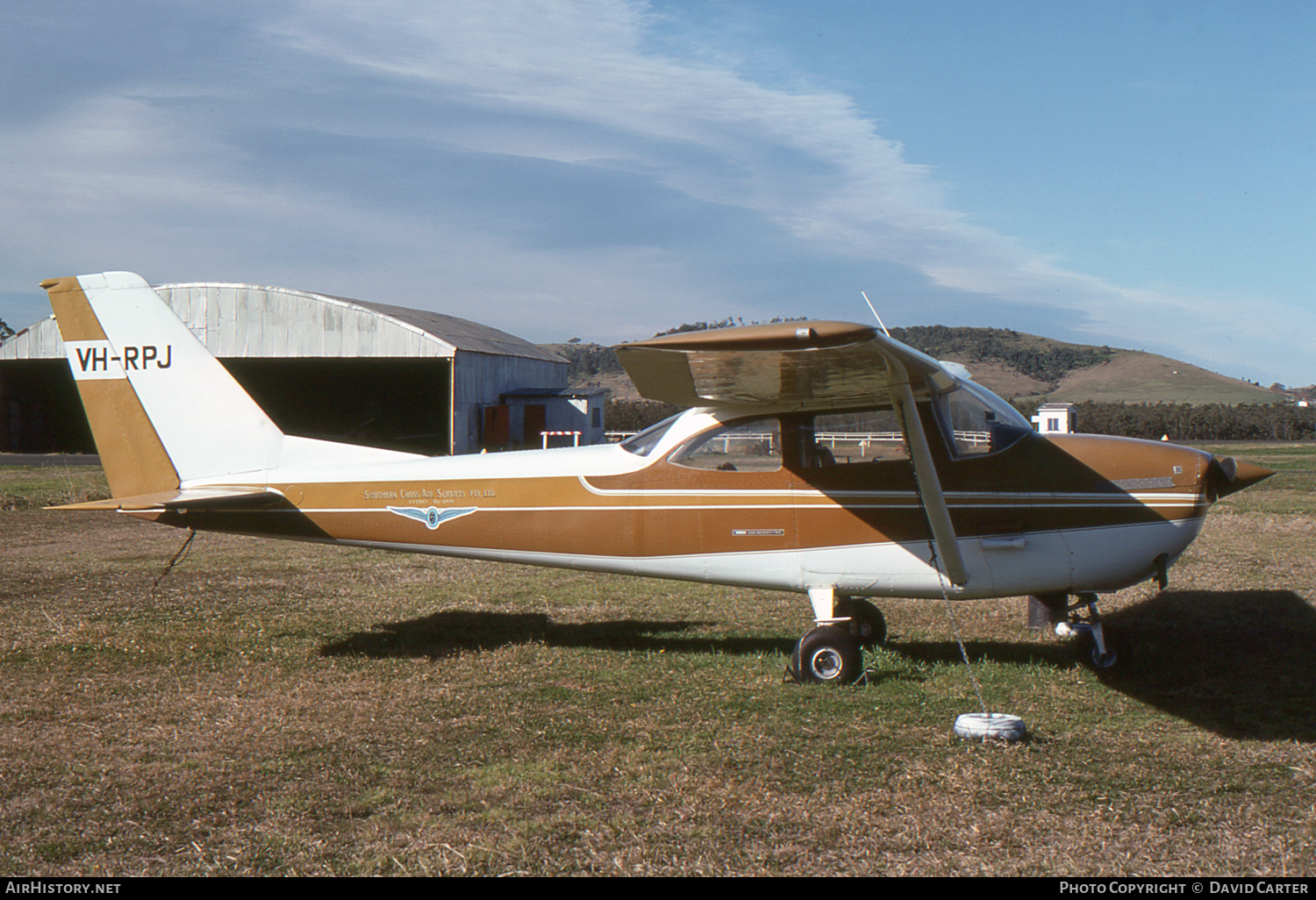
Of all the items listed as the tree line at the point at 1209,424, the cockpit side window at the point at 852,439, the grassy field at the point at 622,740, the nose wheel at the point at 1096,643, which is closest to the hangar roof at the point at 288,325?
the grassy field at the point at 622,740

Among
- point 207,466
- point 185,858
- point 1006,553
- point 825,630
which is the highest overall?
point 207,466

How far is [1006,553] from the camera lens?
20.0 ft

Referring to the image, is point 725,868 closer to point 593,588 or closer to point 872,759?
point 872,759

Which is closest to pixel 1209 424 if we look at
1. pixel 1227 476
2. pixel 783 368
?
pixel 1227 476

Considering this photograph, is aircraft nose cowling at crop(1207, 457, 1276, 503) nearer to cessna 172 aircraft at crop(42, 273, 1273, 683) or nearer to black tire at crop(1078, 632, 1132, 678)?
cessna 172 aircraft at crop(42, 273, 1273, 683)

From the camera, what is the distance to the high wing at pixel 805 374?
14.5ft

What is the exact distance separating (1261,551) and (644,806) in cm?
1074

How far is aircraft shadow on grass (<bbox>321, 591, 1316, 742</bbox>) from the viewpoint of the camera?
18.4ft

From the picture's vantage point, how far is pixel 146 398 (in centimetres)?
709

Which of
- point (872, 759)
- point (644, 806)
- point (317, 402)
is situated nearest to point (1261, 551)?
point (872, 759)

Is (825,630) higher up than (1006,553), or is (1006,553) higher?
(1006,553)

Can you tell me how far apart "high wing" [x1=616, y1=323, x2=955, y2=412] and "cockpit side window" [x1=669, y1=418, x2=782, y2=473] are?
0.17m

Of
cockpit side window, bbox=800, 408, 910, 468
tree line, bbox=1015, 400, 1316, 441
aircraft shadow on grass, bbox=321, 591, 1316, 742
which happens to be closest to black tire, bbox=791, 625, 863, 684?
aircraft shadow on grass, bbox=321, 591, 1316, 742

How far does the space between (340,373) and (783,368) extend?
32.9m
